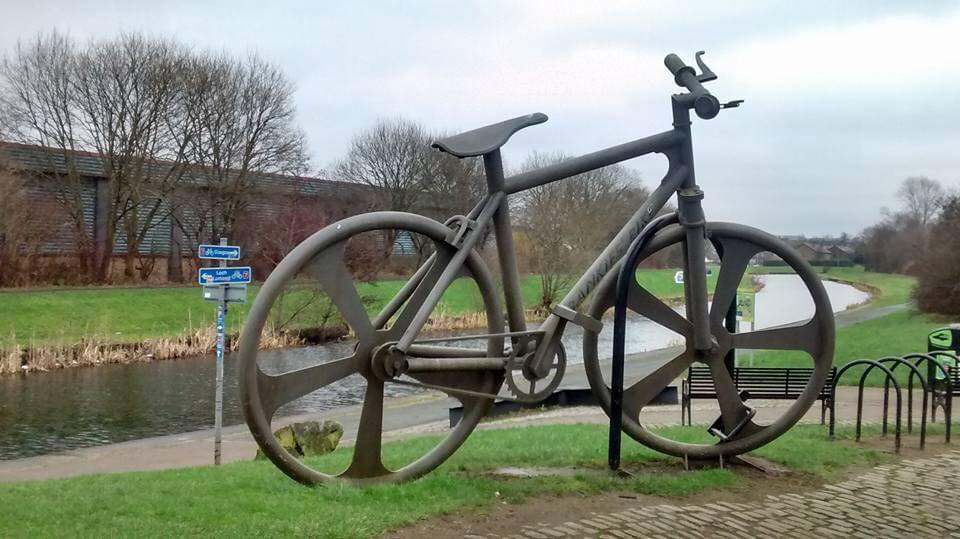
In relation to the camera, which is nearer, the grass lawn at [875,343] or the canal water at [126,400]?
the canal water at [126,400]

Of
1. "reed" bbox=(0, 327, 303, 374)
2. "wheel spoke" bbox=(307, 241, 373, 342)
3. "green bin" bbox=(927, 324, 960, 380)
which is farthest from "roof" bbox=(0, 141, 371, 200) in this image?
"wheel spoke" bbox=(307, 241, 373, 342)

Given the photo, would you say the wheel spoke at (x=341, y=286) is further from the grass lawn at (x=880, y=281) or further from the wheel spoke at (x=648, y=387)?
the grass lawn at (x=880, y=281)

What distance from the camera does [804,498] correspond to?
6.17 m

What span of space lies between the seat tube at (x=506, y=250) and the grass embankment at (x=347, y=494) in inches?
43.0

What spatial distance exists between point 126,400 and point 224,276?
8879mm

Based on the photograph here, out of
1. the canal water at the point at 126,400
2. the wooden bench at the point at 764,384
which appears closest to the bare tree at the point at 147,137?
the canal water at the point at 126,400

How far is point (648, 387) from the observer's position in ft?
22.4

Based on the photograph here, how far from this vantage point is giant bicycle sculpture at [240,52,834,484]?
5457mm

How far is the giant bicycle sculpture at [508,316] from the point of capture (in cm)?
546

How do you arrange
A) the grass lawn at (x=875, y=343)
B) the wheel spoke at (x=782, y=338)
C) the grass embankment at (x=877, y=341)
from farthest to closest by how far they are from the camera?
the grass embankment at (x=877, y=341)
the grass lawn at (x=875, y=343)
the wheel spoke at (x=782, y=338)

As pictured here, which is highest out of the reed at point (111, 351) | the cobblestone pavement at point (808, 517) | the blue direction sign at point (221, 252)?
the blue direction sign at point (221, 252)

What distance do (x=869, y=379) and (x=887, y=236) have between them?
61479mm

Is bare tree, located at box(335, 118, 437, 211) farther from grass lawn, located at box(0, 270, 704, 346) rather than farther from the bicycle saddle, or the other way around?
the bicycle saddle

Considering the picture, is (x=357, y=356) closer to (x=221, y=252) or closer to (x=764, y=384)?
(x=764, y=384)
